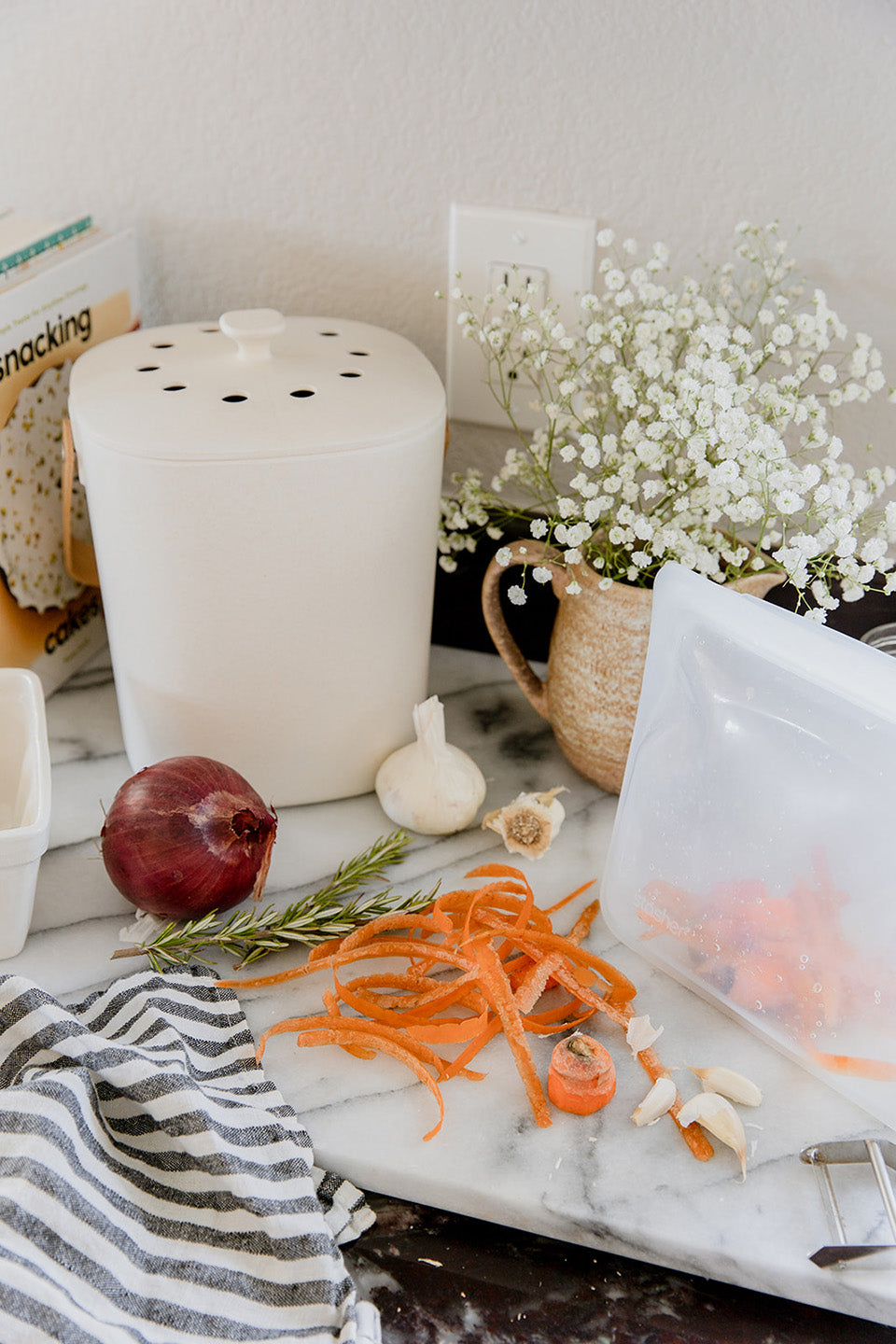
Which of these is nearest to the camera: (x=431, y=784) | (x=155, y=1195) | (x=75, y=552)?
(x=155, y=1195)

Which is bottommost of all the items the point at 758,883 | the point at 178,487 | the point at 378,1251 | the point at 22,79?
the point at 378,1251

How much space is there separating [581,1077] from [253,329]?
46 cm

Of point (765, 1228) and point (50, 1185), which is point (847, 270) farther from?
point (50, 1185)

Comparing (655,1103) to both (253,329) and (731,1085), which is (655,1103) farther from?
(253,329)

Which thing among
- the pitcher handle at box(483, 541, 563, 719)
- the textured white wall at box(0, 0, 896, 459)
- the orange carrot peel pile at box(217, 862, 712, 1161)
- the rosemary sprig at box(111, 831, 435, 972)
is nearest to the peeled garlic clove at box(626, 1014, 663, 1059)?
the orange carrot peel pile at box(217, 862, 712, 1161)

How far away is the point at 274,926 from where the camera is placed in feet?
2.29

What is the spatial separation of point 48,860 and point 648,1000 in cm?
39

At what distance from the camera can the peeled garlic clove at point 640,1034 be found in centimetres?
63

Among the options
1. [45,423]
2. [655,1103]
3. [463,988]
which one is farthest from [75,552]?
[655,1103]

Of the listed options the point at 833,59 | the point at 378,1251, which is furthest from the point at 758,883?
the point at 833,59

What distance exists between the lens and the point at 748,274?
78 cm

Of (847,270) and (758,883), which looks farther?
(847,270)

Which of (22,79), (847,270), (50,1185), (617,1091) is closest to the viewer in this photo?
(50,1185)

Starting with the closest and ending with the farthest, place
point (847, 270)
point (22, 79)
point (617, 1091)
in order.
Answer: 1. point (617, 1091)
2. point (847, 270)
3. point (22, 79)
